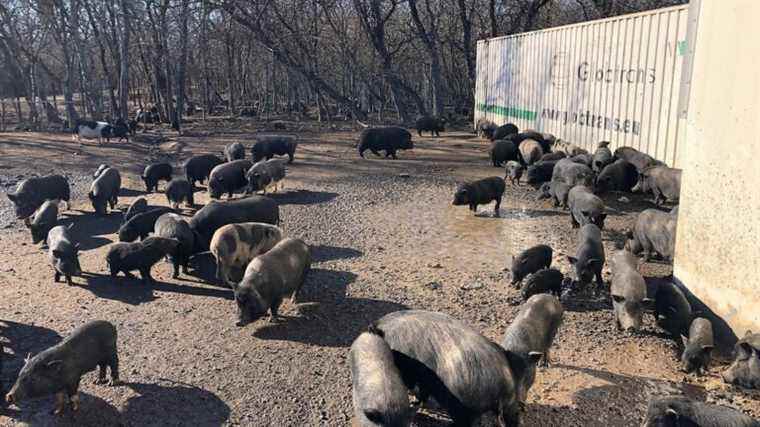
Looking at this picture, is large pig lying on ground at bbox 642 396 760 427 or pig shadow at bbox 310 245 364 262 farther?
pig shadow at bbox 310 245 364 262

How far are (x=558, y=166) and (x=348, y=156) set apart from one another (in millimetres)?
6739

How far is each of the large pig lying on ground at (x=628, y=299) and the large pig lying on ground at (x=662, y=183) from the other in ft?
13.6

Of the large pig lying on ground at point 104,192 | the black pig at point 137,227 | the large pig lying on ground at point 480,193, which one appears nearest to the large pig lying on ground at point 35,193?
the large pig lying on ground at point 104,192

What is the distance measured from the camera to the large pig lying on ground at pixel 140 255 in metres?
7.57

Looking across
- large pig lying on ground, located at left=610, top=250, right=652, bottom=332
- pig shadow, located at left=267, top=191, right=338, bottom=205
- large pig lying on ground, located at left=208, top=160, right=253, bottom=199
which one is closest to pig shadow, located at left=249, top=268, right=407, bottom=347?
large pig lying on ground, located at left=610, top=250, right=652, bottom=332

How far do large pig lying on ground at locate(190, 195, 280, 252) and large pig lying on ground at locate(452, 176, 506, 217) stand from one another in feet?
10.1

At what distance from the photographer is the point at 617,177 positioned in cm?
1110

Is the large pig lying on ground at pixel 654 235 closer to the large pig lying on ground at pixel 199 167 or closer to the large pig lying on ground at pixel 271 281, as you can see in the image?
the large pig lying on ground at pixel 271 281

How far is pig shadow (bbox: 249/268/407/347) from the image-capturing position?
6027 mm

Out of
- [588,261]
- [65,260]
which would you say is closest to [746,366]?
[588,261]

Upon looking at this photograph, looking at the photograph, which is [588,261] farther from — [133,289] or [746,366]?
[133,289]

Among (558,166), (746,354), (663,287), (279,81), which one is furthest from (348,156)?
(279,81)

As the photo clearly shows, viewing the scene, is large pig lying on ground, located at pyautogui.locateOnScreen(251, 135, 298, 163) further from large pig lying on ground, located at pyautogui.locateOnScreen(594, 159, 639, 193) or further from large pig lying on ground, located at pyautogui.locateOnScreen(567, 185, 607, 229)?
large pig lying on ground, located at pyautogui.locateOnScreen(567, 185, 607, 229)

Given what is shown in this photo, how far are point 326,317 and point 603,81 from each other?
10027mm
